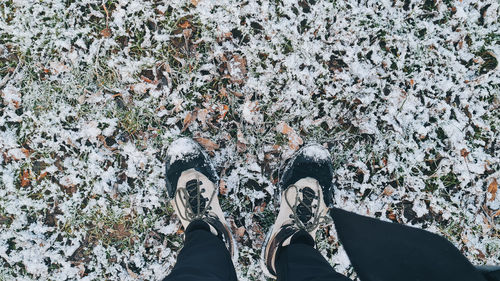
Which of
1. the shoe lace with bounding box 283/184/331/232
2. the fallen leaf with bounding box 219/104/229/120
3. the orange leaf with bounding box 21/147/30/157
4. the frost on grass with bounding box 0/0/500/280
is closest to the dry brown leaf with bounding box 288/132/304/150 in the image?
the frost on grass with bounding box 0/0/500/280

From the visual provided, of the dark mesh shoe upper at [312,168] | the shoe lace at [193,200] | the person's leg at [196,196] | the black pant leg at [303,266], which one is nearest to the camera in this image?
the black pant leg at [303,266]

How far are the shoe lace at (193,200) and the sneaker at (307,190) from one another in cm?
54

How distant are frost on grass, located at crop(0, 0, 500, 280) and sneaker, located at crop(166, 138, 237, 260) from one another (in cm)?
9

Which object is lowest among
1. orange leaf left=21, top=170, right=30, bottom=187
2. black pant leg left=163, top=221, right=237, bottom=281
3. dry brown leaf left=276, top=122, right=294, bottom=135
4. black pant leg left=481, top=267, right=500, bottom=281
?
black pant leg left=481, top=267, right=500, bottom=281

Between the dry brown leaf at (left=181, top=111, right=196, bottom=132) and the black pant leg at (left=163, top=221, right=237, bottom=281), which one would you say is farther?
the dry brown leaf at (left=181, top=111, right=196, bottom=132)

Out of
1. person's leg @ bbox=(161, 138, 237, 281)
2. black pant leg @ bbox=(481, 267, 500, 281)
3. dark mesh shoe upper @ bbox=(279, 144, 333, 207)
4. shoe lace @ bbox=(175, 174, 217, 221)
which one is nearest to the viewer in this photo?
black pant leg @ bbox=(481, 267, 500, 281)

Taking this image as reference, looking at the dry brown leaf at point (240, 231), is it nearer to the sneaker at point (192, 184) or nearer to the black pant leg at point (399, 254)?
the sneaker at point (192, 184)

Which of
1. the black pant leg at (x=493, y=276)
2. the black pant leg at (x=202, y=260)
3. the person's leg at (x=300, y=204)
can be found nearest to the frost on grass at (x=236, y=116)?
the person's leg at (x=300, y=204)

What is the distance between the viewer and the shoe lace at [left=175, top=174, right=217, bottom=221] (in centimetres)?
231

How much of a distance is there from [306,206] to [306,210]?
36mm

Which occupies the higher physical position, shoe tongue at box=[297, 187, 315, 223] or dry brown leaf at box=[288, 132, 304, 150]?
dry brown leaf at box=[288, 132, 304, 150]

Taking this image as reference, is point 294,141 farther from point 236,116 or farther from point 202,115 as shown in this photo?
point 202,115

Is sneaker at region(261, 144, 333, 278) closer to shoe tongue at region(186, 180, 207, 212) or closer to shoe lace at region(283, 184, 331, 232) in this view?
shoe lace at region(283, 184, 331, 232)

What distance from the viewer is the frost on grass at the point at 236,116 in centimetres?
241
